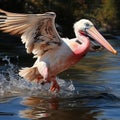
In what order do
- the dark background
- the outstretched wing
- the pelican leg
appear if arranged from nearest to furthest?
Result: 1. the outstretched wing
2. the pelican leg
3. the dark background

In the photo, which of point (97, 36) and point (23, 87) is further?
point (23, 87)

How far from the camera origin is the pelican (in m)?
10.1

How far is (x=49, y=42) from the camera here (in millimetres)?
10555

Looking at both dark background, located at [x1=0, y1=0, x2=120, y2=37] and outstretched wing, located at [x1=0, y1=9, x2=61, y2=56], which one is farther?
dark background, located at [x1=0, y1=0, x2=120, y2=37]

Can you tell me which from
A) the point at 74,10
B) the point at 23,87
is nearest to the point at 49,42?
the point at 23,87

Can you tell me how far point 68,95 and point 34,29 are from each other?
4.69 ft

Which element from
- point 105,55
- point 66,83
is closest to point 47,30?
point 66,83

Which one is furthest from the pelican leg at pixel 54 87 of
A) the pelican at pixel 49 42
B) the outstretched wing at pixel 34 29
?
the outstretched wing at pixel 34 29

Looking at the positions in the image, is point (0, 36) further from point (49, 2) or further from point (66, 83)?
point (66, 83)

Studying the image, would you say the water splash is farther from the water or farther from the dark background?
the dark background

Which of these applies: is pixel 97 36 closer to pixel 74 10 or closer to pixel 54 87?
pixel 54 87

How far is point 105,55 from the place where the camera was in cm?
1752

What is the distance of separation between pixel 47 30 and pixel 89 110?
77.2 inches

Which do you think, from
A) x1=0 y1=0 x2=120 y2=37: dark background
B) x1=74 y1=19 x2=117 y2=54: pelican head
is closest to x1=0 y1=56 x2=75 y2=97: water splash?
x1=74 y1=19 x2=117 y2=54: pelican head
